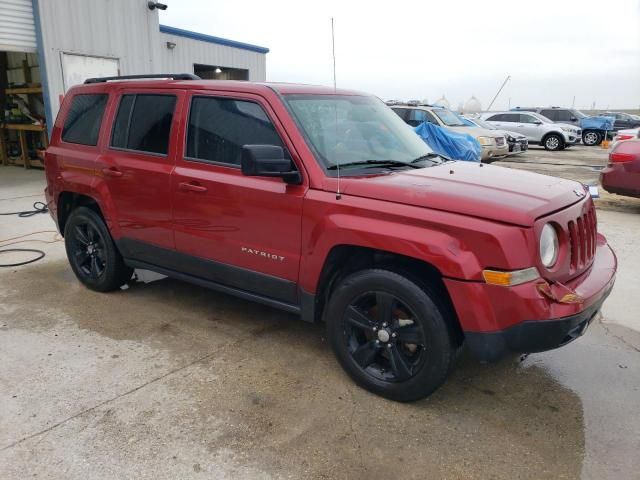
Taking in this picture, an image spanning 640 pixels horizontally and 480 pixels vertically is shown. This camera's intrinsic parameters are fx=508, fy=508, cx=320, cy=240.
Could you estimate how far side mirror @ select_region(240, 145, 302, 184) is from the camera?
2.98 metres

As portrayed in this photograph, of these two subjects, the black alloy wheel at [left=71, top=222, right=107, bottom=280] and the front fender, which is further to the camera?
the black alloy wheel at [left=71, top=222, right=107, bottom=280]

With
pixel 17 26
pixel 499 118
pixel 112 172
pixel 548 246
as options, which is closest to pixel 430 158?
pixel 548 246

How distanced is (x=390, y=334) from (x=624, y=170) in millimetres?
6807

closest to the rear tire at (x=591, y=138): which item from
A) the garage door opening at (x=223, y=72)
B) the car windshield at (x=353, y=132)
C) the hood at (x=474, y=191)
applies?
the garage door opening at (x=223, y=72)

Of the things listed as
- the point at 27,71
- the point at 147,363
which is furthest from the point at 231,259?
the point at 27,71

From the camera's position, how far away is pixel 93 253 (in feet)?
15.4

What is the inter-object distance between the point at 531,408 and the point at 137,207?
10.5ft

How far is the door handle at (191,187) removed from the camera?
11.8 ft

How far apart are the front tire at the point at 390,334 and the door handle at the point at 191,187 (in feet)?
4.07

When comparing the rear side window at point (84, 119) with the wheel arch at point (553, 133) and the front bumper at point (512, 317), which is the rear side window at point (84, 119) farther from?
the wheel arch at point (553, 133)

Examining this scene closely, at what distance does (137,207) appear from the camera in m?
4.10

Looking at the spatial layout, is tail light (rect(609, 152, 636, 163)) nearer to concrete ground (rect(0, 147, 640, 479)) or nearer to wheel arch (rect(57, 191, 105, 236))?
concrete ground (rect(0, 147, 640, 479))

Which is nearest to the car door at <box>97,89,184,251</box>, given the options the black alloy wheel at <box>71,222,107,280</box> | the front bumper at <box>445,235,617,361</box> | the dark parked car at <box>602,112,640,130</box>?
the black alloy wheel at <box>71,222,107,280</box>

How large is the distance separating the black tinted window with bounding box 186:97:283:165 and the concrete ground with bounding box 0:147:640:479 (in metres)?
1.37
